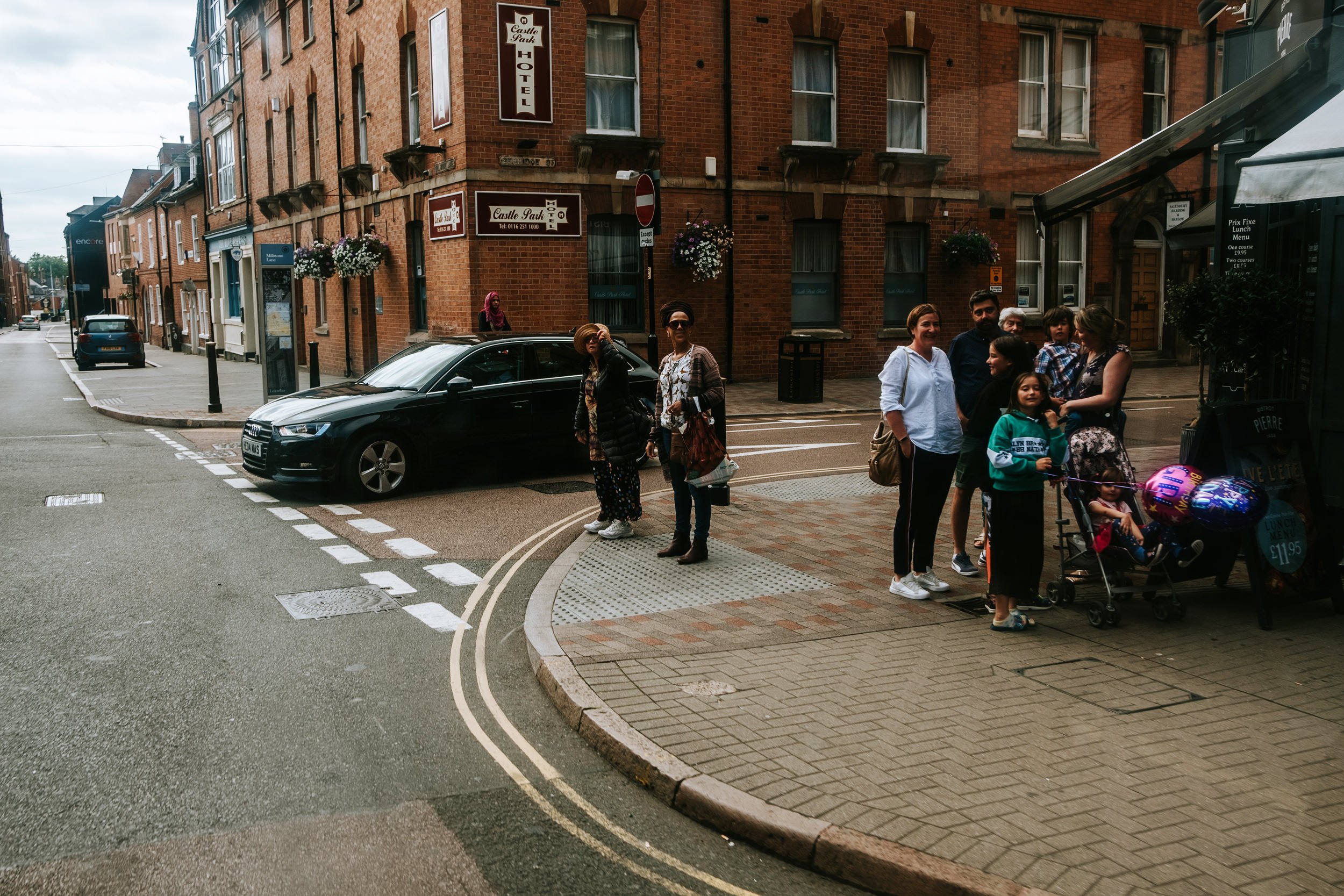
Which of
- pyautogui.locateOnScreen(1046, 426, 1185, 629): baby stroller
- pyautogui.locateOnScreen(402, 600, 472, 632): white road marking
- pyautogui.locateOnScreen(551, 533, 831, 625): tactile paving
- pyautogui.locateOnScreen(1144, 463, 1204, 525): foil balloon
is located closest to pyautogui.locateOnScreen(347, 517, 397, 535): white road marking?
pyautogui.locateOnScreen(551, 533, 831, 625): tactile paving

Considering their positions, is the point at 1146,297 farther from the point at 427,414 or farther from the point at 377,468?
the point at 377,468

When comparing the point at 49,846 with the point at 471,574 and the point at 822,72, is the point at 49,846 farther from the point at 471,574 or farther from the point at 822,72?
the point at 822,72

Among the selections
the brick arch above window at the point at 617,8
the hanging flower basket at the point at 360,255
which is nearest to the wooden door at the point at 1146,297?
the brick arch above window at the point at 617,8

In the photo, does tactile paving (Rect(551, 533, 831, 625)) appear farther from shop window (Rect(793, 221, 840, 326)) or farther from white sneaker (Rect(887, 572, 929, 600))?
shop window (Rect(793, 221, 840, 326))

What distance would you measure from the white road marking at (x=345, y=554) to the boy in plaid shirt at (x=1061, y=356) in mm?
4992

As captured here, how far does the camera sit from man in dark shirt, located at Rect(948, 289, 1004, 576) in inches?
279

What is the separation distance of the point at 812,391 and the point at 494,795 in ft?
50.6

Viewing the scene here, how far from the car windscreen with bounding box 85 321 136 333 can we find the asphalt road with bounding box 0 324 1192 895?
27224 mm

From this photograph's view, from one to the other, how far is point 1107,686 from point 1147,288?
23130mm

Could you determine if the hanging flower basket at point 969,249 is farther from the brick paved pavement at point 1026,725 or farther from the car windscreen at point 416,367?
the brick paved pavement at point 1026,725

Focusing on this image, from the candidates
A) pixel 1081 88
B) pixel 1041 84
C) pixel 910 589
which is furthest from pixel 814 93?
pixel 910 589

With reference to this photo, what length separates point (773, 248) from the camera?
2217 centimetres

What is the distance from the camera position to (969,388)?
25.2ft

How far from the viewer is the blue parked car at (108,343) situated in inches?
1328
